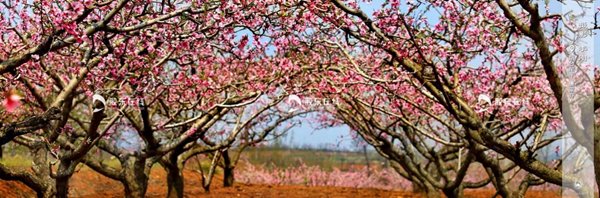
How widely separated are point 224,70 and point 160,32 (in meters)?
4.30

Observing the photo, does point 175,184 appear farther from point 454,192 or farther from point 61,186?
point 454,192

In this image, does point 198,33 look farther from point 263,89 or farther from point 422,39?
point 263,89

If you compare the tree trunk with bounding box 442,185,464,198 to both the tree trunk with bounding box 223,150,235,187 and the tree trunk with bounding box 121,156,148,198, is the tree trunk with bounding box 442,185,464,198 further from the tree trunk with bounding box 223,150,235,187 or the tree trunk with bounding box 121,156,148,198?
the tree trunk with bounding box 223,150,235,187

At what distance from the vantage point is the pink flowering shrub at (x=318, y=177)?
21516 millimetres

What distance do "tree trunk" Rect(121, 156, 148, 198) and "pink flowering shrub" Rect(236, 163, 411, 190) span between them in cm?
1204

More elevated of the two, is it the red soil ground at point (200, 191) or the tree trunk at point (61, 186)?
the red soil ground at point (200, 191)

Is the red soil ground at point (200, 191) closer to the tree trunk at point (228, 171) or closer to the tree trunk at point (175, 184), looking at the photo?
the tree trunk at point (228, 171)

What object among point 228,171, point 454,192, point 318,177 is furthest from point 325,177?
point 454,192

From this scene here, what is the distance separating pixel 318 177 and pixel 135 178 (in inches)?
525

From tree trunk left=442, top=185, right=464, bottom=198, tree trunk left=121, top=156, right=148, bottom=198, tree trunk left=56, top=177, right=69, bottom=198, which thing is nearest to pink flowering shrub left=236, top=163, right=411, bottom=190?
tree trunk left=442, top=185, right=464, bottom=198

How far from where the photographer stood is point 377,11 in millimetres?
5797

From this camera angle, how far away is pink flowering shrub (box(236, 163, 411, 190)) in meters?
21.5

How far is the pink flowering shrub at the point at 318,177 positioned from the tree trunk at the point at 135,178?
1204 cm

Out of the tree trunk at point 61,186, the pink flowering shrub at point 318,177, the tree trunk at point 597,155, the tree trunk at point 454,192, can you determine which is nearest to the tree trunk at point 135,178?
the tree trunk at point 61,186
